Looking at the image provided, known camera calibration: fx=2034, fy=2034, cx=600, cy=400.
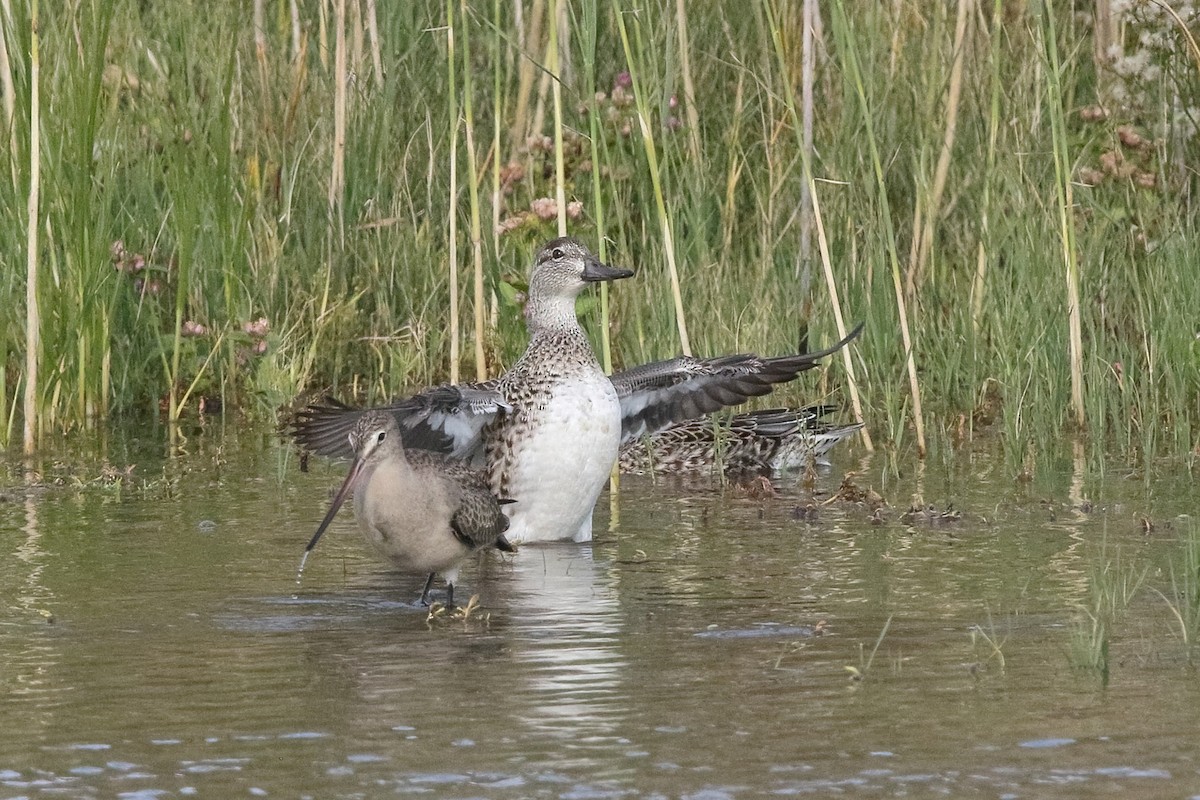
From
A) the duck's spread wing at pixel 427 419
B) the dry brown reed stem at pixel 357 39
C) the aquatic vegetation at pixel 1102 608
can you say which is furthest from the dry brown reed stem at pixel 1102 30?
the aquatic vegetation at pixel 1102 608

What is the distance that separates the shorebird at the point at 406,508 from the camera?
20.3 ft

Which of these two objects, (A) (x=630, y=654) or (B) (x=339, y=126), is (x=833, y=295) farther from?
(A) (x=630, y=654)

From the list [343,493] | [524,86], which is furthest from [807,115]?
[343,493]

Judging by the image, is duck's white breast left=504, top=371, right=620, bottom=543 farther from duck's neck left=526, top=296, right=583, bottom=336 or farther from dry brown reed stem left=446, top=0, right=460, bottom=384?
dry brown reed stem left=446, top=0, right=460, bottom=384

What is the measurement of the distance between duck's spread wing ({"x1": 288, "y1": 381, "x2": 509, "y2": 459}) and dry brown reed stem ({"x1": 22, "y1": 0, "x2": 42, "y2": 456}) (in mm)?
1566

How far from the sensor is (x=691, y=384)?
26.9ft

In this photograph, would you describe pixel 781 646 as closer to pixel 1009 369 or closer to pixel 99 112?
pixel 1009 369

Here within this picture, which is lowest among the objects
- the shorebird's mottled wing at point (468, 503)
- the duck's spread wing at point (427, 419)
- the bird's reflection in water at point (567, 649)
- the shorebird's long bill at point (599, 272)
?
the bird's reflection in water at point (567, 649)

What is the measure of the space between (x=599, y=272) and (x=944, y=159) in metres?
2.37

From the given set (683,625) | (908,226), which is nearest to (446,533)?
(683,625)

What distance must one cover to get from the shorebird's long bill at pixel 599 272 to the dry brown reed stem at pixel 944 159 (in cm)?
188

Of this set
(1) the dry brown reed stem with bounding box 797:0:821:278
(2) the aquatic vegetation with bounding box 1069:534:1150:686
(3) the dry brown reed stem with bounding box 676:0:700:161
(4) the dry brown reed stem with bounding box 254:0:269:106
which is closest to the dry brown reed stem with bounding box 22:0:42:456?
(4) the dry brown reed stem with bounding box 254:0:269:106

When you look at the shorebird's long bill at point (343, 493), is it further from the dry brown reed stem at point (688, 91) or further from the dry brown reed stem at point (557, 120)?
the dry brown reed stem at point (688, 91)

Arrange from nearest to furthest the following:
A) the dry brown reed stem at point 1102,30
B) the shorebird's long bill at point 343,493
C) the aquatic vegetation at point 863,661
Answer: the aquatic vegetation at point 863,661 < the shorebird's long bill at point 343,493 < the dry brown reed stem at point 1102,30
